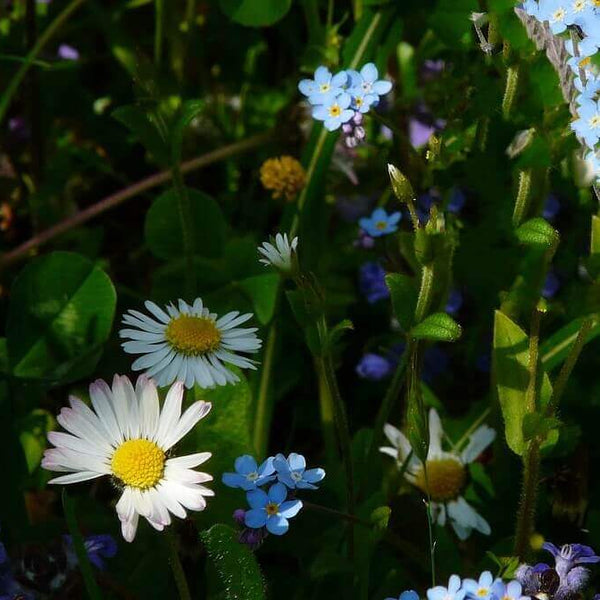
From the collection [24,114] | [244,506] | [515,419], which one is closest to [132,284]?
[24,114]

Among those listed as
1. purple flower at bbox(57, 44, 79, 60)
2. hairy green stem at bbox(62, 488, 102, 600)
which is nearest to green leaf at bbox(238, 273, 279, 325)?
hairy green stem at bbox(62, 488, 102, 600)

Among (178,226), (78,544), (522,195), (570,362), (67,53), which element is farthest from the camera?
(67,53)

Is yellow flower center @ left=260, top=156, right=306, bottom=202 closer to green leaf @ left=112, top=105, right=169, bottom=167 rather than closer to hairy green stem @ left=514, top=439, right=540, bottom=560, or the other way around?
green leaf @ left=112, top=105, right=169, bottom=167

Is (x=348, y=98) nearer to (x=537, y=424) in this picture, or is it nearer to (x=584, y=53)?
(x=584, y=53)

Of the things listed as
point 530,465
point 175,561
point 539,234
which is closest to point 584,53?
point 539,234

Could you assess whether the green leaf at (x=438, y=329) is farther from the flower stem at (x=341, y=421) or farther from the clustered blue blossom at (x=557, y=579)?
the clustered blue blossom at (x=557, y=579)

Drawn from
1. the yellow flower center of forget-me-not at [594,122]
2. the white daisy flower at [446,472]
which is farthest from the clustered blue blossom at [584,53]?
the white daisy flower at [446,472]
